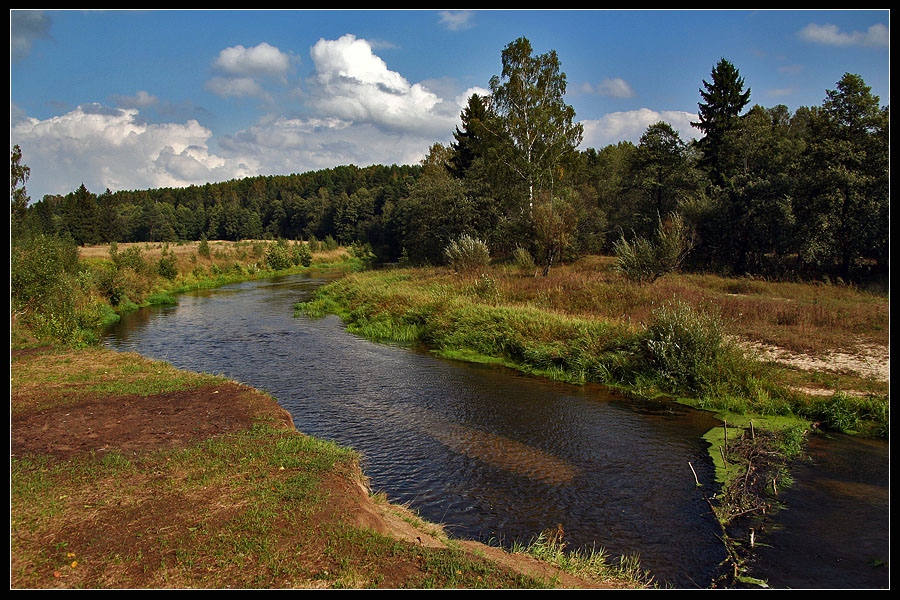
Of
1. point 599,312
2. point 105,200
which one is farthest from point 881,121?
point 105,200

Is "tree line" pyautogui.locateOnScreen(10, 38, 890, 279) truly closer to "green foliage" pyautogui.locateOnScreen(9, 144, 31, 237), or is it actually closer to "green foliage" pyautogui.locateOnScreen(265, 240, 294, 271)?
"green foliage" pyautogui.locateOnScreen(9, 144, 31, 237)

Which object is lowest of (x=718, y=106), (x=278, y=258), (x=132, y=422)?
(x=132, y=422)

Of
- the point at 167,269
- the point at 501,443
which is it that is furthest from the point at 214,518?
the point at 167,269

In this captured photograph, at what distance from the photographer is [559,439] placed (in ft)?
34.7

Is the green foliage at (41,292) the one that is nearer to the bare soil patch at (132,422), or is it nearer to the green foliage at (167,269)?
the bare soil patch at (132,422)

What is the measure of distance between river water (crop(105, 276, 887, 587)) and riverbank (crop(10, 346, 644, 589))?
0.94 meters

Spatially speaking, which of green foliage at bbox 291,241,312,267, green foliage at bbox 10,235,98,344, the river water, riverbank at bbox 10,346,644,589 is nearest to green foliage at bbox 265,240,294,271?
green foliage at bbox 291,241,312,267

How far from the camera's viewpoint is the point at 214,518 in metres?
5.70

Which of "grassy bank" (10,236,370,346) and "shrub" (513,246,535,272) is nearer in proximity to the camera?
"grassy bank" (10,236,370,346)

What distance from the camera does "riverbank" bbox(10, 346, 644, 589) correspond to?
4.79m

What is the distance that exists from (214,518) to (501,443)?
574cm

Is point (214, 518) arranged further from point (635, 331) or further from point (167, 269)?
point (167, 269)

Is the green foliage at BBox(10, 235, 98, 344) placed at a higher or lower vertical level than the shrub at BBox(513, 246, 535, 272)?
lower

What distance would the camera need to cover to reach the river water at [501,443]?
7219 mm
